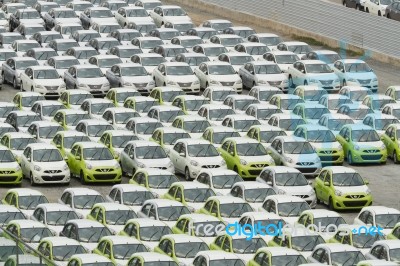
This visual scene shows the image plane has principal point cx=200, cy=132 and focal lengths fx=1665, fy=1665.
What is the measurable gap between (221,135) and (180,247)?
15.0 m

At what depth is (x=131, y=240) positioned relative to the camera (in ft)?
128

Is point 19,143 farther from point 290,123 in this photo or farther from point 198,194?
point 290,123

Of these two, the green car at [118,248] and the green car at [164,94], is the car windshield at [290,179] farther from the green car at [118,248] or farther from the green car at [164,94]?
the green car at [164,94]

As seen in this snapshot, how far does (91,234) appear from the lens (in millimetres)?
40750

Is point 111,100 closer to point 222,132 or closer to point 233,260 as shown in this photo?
point 222,132

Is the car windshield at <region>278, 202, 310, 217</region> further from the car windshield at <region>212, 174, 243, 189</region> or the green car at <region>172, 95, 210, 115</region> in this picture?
the green car at <region>172, 95, 210, 115</region>

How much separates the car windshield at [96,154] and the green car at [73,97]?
7.85 meters

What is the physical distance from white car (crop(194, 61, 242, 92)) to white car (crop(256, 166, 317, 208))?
14.8 m

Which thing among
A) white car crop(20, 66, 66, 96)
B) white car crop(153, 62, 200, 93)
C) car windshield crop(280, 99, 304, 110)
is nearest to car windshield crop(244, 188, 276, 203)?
car windshield crop(280, 99, 304, 110)

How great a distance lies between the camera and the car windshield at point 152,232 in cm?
4081

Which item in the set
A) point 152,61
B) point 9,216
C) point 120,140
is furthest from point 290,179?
point 152,61

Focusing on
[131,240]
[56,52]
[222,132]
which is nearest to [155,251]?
[131,240]

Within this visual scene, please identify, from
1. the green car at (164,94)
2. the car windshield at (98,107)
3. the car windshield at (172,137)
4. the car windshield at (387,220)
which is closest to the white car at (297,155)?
the car windshield at (172,137)

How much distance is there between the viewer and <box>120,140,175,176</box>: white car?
50.7m
